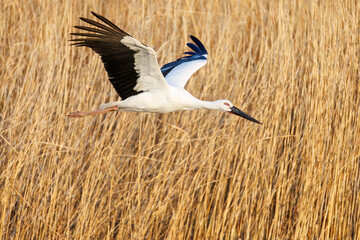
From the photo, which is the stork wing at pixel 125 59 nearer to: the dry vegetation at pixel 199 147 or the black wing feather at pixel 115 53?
the black wing feather at pixel 115 53

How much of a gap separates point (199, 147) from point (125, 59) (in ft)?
3.91

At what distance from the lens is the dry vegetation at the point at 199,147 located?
495cm

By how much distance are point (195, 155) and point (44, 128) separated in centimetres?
140

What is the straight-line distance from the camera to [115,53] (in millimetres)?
4664

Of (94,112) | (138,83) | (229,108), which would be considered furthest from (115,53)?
(229,108)

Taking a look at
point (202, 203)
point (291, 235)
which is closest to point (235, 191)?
point (202, 203)

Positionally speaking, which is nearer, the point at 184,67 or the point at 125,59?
the point at 125,59

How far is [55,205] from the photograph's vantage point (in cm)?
498

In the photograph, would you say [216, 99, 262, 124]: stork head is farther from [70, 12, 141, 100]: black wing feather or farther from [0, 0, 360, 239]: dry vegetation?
[70, 12, 141, 100]: black wing feather

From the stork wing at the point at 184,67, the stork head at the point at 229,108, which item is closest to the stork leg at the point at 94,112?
the stork wing at the point at 184,67

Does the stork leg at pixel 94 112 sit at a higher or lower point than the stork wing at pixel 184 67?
lower

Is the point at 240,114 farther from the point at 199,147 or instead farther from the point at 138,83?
the point at 138,83

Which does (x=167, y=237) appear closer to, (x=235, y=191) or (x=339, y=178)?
(x=235, y=191)

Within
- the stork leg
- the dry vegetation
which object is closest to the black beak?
the dry vegetation
